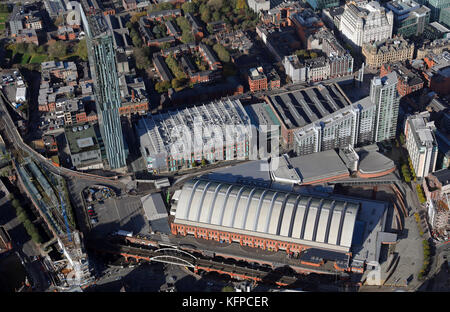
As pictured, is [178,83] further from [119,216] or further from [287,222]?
[287,222]

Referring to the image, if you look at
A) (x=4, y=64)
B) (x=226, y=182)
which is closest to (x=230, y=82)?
(x=226, y=182)

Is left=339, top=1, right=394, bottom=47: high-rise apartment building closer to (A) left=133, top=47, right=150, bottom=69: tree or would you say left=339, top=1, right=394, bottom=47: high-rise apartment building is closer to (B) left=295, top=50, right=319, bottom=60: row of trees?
(B) left=295, top=50, right=319, bottom=60: row of trees

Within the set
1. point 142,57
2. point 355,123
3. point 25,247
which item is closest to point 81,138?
point 25,247

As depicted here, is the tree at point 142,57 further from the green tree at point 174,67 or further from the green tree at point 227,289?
the green tree at point 227,289

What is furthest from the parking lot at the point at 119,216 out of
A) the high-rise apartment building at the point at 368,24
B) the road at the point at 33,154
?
the high-rise apartment building at the point at 368,24

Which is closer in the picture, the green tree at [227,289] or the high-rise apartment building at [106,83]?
the green tree at [227,289]

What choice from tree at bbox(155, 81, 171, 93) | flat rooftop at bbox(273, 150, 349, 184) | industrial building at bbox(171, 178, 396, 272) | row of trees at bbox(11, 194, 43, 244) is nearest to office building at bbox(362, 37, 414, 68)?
flat rooftop at bbox(273, 150, 349, 184)
